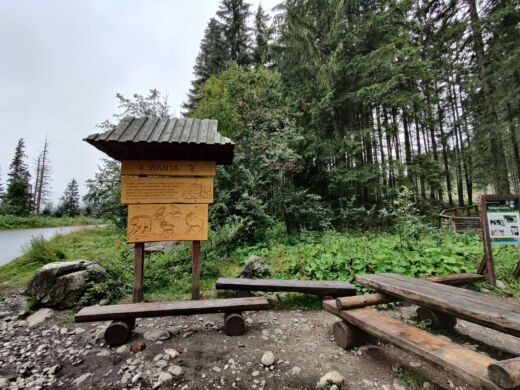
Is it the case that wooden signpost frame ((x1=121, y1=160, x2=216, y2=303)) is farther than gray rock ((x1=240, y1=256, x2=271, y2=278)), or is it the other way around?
gray rock ((x1=240, y1=256, x2=271, y2=278))

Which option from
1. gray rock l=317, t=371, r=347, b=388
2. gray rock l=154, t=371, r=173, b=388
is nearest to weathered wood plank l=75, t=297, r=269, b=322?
gray rock l=154, t=371, r=173, b=388

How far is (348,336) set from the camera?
274cm

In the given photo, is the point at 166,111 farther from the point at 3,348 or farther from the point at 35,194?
the point at 35,194

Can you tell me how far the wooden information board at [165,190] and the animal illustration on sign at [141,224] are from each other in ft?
0.86

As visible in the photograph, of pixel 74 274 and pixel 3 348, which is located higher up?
pixel 74 274

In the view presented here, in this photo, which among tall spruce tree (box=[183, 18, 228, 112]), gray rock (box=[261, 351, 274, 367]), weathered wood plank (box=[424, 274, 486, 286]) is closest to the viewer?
gray rock (box=[261, 351, 274, 367])

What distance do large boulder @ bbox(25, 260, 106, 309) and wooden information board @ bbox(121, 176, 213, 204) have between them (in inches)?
65.5

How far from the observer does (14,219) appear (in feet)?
66.1

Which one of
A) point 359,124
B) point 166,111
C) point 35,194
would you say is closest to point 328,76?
point 359,124

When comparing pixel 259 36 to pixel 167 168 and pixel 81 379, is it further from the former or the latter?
pixel 81 379

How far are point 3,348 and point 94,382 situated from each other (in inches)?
64.4

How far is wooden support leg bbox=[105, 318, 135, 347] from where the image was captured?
2.85 meters

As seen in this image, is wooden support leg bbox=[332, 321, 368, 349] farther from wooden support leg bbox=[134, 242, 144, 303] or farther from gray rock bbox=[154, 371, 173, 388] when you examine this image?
wooden support leg bbox=[134, 242, 144, 303]

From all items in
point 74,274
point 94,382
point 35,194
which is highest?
point 35,194
